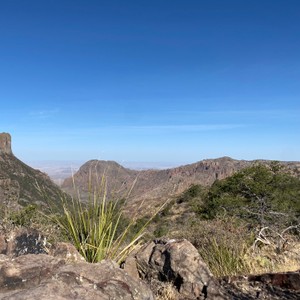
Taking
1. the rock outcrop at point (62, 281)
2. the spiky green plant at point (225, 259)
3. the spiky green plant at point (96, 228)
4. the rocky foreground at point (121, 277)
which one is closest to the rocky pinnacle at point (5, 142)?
the spiky green plant at point (225, 259)

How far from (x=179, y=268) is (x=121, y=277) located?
1610 millimetres

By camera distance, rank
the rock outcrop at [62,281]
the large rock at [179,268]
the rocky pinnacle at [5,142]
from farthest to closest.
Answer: the rocky pinnacle at [5,142] < the large rock at [179,268] < the rock outcrop at [62,281]

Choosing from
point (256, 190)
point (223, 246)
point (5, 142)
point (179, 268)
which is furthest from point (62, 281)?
point (5, 142)

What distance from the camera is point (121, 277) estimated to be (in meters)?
3.90

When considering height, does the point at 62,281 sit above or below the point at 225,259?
above

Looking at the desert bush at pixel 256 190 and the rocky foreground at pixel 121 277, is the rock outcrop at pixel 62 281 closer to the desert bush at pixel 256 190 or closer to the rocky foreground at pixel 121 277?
the rocky foreground at pixel 121 277

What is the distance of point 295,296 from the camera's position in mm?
5047

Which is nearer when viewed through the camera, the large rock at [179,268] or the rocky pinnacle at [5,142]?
the large rock at [179,268]

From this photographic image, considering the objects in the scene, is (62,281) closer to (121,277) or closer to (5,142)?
(121,277)

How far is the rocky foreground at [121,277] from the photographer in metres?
3.51

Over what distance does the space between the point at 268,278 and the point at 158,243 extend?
5.78 ft

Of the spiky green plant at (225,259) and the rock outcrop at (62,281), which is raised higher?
the rock outcrop at (62,281)

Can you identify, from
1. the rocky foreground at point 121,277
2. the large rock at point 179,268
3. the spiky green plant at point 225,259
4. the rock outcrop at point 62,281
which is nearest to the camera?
the rock outcrop at point 62,281

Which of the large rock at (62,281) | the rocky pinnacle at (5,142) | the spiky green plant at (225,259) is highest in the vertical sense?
the rocky pinnacle at (5,142)
